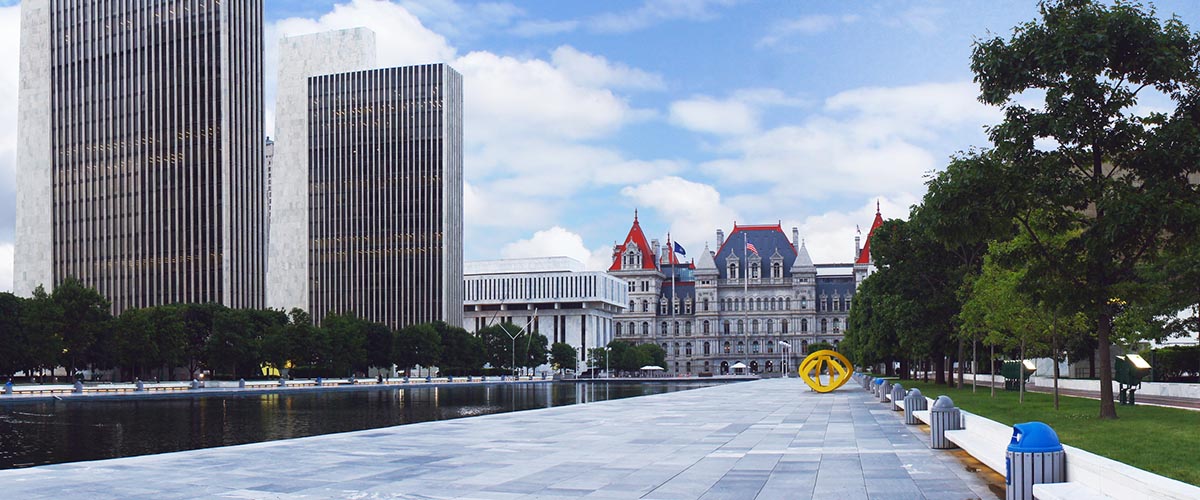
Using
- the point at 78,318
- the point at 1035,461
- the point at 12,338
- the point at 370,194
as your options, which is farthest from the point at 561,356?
the point at 1035,461

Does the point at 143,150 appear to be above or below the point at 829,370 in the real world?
above

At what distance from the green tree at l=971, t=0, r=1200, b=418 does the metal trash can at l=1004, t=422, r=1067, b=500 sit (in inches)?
389

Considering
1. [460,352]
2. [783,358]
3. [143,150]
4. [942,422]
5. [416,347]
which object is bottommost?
[783,358]

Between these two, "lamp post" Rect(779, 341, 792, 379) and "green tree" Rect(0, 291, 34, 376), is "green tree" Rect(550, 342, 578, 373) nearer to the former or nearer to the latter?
"lamp post" Rect(779, 341, 792, 379)

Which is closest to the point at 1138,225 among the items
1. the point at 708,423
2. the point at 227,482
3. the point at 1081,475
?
the point at 1081,475

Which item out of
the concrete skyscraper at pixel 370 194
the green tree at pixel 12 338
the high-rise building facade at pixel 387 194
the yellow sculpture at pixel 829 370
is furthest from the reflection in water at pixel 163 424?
the concrete skyscraper at pixel 370 194

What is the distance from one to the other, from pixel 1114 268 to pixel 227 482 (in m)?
18.4

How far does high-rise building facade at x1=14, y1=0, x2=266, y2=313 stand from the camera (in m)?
134

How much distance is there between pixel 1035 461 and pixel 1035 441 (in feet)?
0.76

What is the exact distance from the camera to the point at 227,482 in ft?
53.8

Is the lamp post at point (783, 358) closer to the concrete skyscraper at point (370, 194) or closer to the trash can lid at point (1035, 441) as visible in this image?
the concrete skyscraper at point (370, 194)

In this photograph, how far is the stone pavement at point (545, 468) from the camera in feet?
50.0

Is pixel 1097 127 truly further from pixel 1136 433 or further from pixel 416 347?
pixel 416 347

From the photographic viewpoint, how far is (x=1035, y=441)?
40.8 ft
